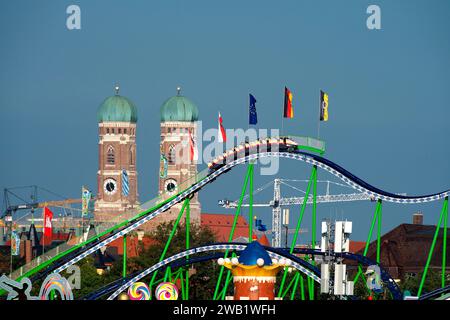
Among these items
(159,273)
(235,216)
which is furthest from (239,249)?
(159,273)

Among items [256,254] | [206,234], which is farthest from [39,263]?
[206,234]

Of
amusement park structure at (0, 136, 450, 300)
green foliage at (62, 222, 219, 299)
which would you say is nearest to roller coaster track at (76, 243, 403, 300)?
amusement park structure at (0, 136, 450, 300)

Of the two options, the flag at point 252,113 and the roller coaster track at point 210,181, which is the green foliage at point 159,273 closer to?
the roller coaster track at point 210,181

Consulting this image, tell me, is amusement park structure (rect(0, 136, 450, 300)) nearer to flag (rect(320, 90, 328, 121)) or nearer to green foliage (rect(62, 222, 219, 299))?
flag (rect(320, 90, 328, 121))

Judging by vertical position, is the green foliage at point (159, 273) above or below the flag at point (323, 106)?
below

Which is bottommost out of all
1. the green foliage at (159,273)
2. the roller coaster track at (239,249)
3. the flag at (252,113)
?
the green foliage at (159,273)

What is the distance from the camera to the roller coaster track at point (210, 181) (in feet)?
288

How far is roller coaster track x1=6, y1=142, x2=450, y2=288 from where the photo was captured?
87.8 m

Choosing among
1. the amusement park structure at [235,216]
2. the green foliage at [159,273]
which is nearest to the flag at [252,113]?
the amusement park structure at [235,216]

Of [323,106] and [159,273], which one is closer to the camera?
[323,106]

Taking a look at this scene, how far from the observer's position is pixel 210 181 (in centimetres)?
9031

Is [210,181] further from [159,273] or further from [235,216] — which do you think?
[159,273]

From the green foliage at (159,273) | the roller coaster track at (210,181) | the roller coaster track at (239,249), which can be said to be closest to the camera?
the roller coaster track at (239,249)
